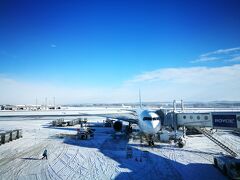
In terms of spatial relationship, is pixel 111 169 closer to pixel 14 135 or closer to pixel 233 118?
pixel 233 118

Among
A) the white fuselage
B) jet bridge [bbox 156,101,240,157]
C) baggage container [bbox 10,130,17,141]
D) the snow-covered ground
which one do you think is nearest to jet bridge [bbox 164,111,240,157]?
jet bridge [bbox 156,101,240,157]

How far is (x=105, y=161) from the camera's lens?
17.9 meters

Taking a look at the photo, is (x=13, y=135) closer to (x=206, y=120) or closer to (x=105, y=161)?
(x=105, y=161)

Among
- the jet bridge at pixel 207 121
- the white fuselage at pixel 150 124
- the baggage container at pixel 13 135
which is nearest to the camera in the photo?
the white fuselage at pixel 150 124

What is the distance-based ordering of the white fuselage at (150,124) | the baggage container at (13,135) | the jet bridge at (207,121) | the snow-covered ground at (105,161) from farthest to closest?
the baggage container at (13,135) < the jet bridge at (207,121) < the white fuselage at (150,124) < the snow-covered ground at (105,161)

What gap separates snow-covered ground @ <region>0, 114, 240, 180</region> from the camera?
1475cm

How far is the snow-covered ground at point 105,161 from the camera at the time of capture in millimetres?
14750

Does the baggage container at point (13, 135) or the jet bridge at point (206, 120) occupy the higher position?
the jet bridge at point (206, 120)

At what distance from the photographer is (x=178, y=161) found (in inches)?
706

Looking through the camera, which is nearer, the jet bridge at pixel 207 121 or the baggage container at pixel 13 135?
the jet bridge at pixel 207 121

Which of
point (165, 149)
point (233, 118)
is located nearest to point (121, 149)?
point (165, 149)

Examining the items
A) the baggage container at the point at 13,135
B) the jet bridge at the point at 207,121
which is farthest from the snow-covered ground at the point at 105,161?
the baggage container at the point at 13,135

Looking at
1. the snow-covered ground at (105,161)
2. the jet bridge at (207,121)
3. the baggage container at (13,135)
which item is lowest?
the snow-covered ground at (105,161)

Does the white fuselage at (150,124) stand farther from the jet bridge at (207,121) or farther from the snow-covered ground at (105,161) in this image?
the jet bridge at (207,121)
